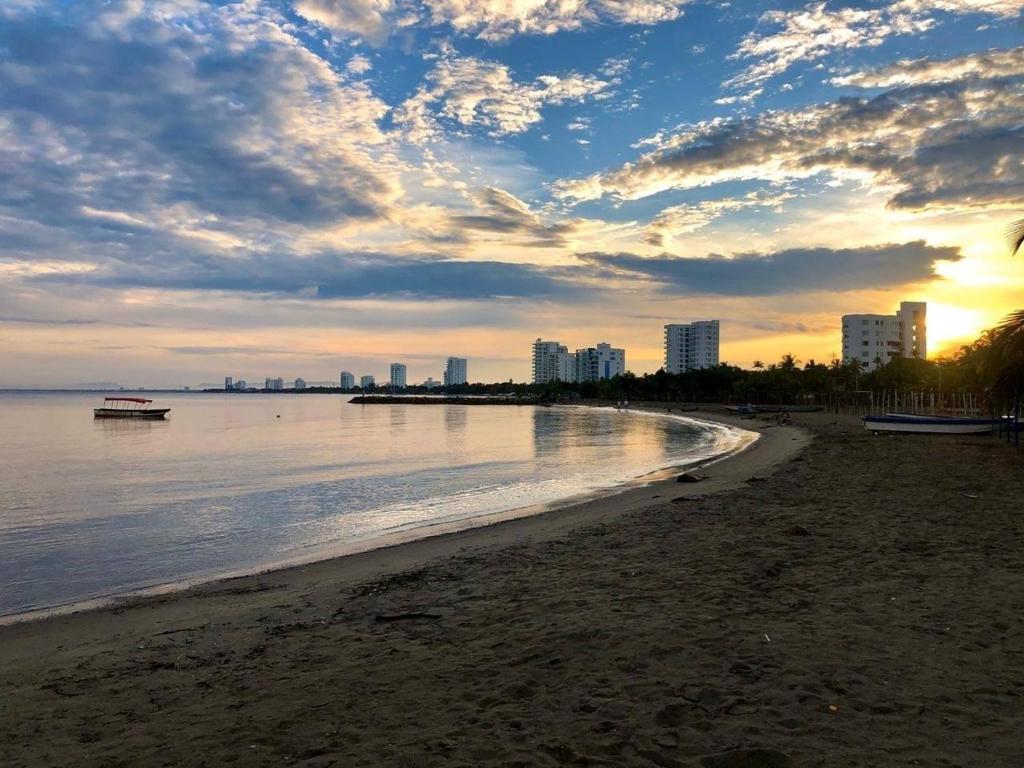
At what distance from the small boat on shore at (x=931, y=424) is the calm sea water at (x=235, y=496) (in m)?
10.9

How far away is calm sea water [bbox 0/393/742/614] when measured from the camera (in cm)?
1409

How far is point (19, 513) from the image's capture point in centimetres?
2045

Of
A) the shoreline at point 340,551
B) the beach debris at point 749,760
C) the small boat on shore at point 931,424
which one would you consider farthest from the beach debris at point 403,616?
the small boat on shore at point 931,424

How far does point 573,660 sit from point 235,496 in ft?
68.7

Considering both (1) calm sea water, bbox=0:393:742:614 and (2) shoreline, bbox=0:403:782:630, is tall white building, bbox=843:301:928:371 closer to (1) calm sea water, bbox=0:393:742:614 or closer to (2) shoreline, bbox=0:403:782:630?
(1) calm sea water, bbox=0:393:742:614

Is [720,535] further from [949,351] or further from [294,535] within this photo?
[949,351]

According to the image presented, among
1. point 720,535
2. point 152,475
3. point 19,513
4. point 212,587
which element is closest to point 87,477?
point 152,475

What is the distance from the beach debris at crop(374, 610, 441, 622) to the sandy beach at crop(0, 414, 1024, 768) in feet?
0.16

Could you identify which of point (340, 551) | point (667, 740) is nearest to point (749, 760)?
point (667, 740)

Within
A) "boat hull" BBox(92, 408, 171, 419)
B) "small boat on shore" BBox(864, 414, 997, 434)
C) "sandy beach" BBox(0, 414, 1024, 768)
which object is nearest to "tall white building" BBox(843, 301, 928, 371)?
"small boat on shore" BBox(864, 414, 997, 434)

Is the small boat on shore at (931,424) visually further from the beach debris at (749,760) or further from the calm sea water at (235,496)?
the beach debris at (749,760)

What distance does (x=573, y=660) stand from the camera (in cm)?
613

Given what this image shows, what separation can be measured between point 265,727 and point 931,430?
45.3m

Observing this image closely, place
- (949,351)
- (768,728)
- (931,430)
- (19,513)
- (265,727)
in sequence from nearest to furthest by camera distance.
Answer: (768,728) < (265,727) < (19,513) < (931,430) < (949,351)
